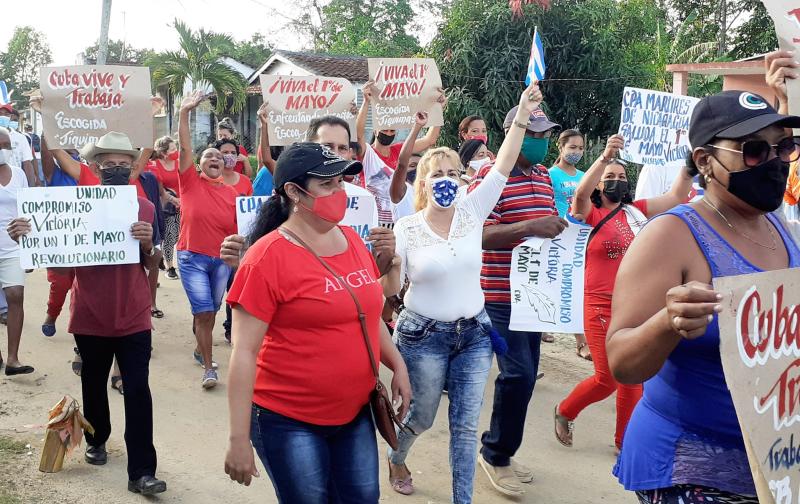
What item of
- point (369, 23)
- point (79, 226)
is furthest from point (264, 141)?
point (369, 23)

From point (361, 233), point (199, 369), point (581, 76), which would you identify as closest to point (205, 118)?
point (581, 76)

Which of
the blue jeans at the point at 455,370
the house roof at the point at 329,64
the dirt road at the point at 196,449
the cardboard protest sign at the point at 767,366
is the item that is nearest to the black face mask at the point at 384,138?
the dirt road at the point at 196,449

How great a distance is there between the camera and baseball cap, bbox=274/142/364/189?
130 inches

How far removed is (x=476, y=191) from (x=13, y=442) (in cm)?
363

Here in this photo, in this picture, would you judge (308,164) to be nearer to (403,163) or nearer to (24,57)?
(403,163)

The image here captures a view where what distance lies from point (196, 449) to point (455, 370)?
2.19 meters

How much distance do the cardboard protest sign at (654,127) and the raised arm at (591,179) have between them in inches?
42.4

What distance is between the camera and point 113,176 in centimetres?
530

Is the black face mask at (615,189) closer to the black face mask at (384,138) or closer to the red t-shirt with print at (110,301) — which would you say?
the black face mask at (384,138)

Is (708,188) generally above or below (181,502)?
above

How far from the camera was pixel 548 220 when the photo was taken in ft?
15.9

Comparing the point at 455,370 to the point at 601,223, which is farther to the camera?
the point at 601,223

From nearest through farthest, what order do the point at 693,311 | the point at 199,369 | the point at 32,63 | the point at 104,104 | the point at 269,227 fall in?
the point at 693,311, the point at 269,227, the point at 104,104, the point at 199,369, the point at 32,63

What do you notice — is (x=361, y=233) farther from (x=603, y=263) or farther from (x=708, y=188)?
(x=708, y=188)
